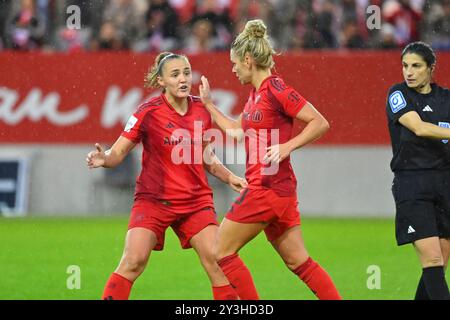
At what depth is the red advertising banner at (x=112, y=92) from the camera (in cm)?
1543

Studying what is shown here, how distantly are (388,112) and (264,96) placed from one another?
1.02 meters

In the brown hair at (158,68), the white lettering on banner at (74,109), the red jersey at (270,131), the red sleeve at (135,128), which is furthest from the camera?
the white lettering on banner at (74,109)

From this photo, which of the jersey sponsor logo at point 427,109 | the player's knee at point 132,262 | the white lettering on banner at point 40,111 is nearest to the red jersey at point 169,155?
the player's knee at point 132,262

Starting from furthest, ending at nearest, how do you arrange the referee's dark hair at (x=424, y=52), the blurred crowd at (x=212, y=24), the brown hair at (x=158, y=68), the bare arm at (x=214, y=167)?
the blurred crowd at (x=212, y=24)
the bare arm at (x=214, y=167)
the brown hair at (x=158, y=68)
the referee's dark hair at (x=424, y=52)

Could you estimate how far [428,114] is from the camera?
7.35 metres

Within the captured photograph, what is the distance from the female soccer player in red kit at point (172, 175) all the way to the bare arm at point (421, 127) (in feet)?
4.08

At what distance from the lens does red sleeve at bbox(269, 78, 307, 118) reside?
22.5 ft

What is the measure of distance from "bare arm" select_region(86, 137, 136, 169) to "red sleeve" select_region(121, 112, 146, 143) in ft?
0.12

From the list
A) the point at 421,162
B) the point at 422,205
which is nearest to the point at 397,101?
the point at 421,162

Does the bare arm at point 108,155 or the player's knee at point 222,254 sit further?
the bare arm at point 108,155


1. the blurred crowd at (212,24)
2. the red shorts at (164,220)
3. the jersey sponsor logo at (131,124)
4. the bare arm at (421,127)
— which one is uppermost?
the blurred crowd at (212,24)

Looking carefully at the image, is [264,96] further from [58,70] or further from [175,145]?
[58,70]

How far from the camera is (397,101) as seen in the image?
7363 millimetres

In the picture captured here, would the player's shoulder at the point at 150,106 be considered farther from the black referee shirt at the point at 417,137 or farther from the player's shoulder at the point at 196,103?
the black referee shirt at the point at 417,137
